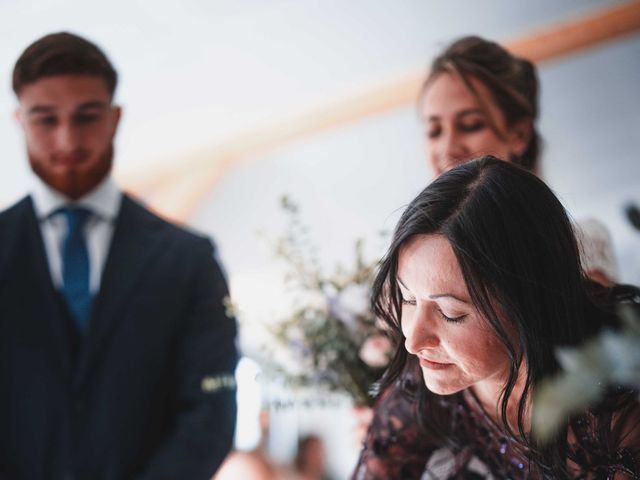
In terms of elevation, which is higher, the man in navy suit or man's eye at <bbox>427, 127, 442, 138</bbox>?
man's eye at <bbox>427, 127, 442, 138</bbox>

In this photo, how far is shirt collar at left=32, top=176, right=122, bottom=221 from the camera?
1.40m

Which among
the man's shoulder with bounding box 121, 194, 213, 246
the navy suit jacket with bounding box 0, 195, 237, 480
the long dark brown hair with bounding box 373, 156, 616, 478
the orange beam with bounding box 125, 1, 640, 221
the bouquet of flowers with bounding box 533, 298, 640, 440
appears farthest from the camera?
the orange beam with bounding box 125, 1, 640, 221

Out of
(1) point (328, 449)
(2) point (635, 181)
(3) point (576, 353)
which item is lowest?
(1) point (328, 449)

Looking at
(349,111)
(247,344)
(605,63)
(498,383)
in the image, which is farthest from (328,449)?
(498,383)

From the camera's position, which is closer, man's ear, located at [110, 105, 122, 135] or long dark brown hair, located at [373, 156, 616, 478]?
long dark brown hair, located at [373, 156, 616, 478]

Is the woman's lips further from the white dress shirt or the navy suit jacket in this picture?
the white dress shirt

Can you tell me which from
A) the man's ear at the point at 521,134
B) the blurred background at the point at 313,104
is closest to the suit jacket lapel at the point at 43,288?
the man's ear at the point at 521,134

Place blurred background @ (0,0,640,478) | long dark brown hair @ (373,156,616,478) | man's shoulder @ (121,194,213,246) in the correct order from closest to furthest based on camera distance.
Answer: long dark brown hair @ (373,156,616,478) < man's shoulder @ (121,194,213,246) < blurred background @ (0,0,640,478)

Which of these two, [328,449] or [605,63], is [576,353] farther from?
[328,449]

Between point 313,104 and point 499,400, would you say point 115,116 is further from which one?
point 313,104

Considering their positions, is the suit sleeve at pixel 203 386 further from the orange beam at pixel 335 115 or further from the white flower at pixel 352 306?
the orange beam at pixel 335 115

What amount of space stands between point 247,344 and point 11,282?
4.05 meters

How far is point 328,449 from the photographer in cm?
693

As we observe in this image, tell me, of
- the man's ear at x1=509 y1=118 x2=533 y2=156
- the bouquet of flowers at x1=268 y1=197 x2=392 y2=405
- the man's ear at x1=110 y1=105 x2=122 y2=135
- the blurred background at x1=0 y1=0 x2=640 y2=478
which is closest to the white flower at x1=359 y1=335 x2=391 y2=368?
the bouquet of flowers at x1=268 y1=197 x2=392 y2=405
